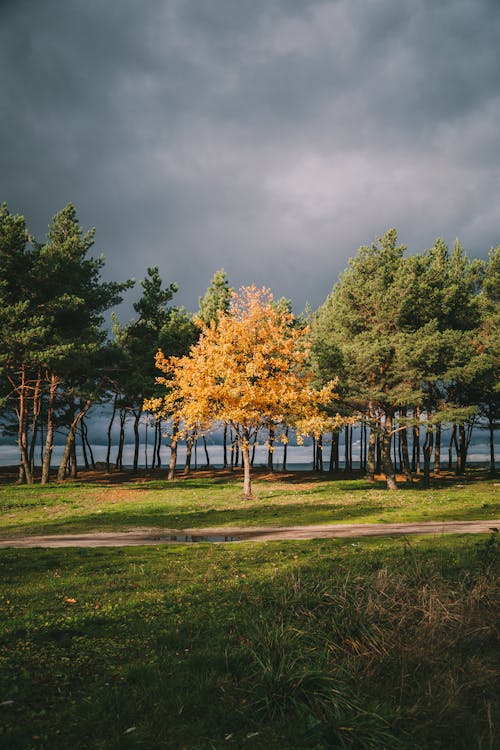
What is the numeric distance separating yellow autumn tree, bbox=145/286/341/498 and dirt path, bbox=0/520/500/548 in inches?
319

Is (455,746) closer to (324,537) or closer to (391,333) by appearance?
(324,537)

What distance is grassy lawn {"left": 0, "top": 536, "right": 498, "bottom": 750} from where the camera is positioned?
445cm

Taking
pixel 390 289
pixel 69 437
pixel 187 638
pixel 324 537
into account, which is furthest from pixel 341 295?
pixel 187 638

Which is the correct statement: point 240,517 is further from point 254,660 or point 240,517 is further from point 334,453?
point 334,453

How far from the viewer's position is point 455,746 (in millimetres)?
4441

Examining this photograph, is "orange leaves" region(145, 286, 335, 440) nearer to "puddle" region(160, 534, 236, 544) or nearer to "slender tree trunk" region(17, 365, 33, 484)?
"puddle" region(160, 534, 236, 544)

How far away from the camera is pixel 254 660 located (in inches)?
222

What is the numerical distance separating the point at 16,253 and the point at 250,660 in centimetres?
3332

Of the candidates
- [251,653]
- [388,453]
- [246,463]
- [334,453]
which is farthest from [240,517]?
[334,453]

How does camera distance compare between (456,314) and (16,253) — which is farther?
(456,314)

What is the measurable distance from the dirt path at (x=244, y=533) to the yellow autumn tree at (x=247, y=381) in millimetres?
8091

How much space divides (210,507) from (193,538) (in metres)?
7.63

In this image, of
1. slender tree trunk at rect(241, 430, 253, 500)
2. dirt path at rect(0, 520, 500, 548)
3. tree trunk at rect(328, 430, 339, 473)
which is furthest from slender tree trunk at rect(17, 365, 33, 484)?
tree trunk at rect(328, 430, 339, 473)

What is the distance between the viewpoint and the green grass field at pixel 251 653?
14.6ft
